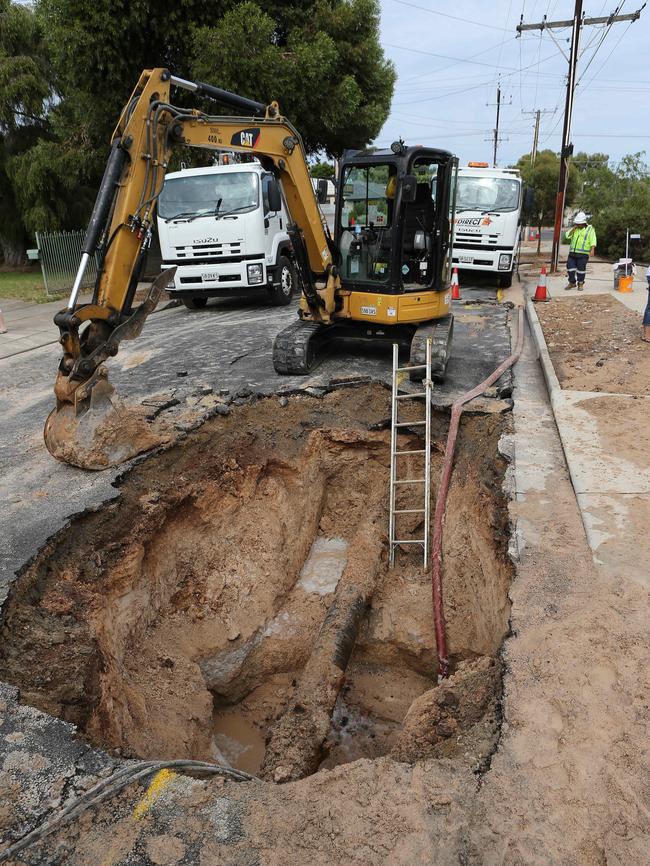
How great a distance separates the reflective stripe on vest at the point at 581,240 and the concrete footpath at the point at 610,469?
24.5 ft

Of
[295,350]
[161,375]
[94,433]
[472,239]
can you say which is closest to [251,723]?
[94,433]

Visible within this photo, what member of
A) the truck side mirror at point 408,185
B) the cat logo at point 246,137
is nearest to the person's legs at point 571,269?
the truck side mirror at point 408,185

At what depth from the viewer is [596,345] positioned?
9.63 meters

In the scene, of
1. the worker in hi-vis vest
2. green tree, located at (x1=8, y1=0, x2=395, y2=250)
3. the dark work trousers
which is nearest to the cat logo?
green tree, located at (x1=8, y1=0, x2=395, y2=250)

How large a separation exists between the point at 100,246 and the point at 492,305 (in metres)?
9.50

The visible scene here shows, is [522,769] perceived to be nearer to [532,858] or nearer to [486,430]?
[532,858]

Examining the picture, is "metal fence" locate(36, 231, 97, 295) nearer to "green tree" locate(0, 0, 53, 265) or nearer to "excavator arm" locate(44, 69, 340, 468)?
"green tree" locate(0, 0, 53, 265)

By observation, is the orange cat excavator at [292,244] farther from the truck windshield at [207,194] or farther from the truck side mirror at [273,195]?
the truck windshield at [207,194]

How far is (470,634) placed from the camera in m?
5.23

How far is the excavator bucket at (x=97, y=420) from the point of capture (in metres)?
5.76

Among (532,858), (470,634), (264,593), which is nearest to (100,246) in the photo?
(264,593)

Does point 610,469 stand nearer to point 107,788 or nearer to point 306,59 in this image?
point 107,788

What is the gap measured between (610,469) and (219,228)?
353 inches

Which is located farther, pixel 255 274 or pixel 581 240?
pixel 581 240
